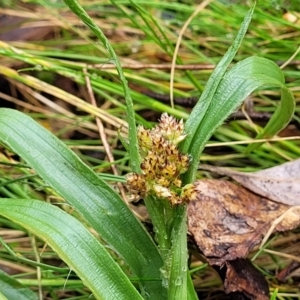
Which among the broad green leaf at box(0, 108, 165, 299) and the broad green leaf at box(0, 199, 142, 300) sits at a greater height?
the broad green leaf at box(0, 108, 165, 299)

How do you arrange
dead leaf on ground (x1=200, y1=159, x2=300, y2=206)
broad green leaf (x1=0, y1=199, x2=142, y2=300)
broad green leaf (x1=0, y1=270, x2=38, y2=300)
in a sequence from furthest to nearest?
dead leaf on ground (x1=200, y1=159, x2=300, y2=206) → broad green leaf (x1=0, y1=270, x2=38, y2=300) → broad green leaf (x1=0, y1=199, x2=142, y2=300)

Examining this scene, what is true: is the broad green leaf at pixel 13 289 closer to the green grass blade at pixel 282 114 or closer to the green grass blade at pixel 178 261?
the green grass blade at pixel 178 261

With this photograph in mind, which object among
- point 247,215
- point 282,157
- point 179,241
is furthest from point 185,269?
point 282,157

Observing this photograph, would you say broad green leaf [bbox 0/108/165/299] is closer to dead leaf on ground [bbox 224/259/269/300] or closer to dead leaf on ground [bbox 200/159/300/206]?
Result: dead leaf on ground [bbox 224/259/269/300]

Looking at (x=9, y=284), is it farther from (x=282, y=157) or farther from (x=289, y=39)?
(x=289, y=39)

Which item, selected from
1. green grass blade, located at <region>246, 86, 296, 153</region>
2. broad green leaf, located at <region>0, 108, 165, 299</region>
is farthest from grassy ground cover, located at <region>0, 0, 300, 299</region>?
broad green leaf, located at <region>0, 108, 165, 299</region>

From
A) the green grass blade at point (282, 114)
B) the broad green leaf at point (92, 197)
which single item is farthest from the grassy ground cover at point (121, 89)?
the broad green leaf at point (92, 197)

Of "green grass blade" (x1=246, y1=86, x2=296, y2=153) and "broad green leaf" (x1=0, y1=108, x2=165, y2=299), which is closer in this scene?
"broad green leaf" (x1=0, y1=108, x2=165, y2=299)
